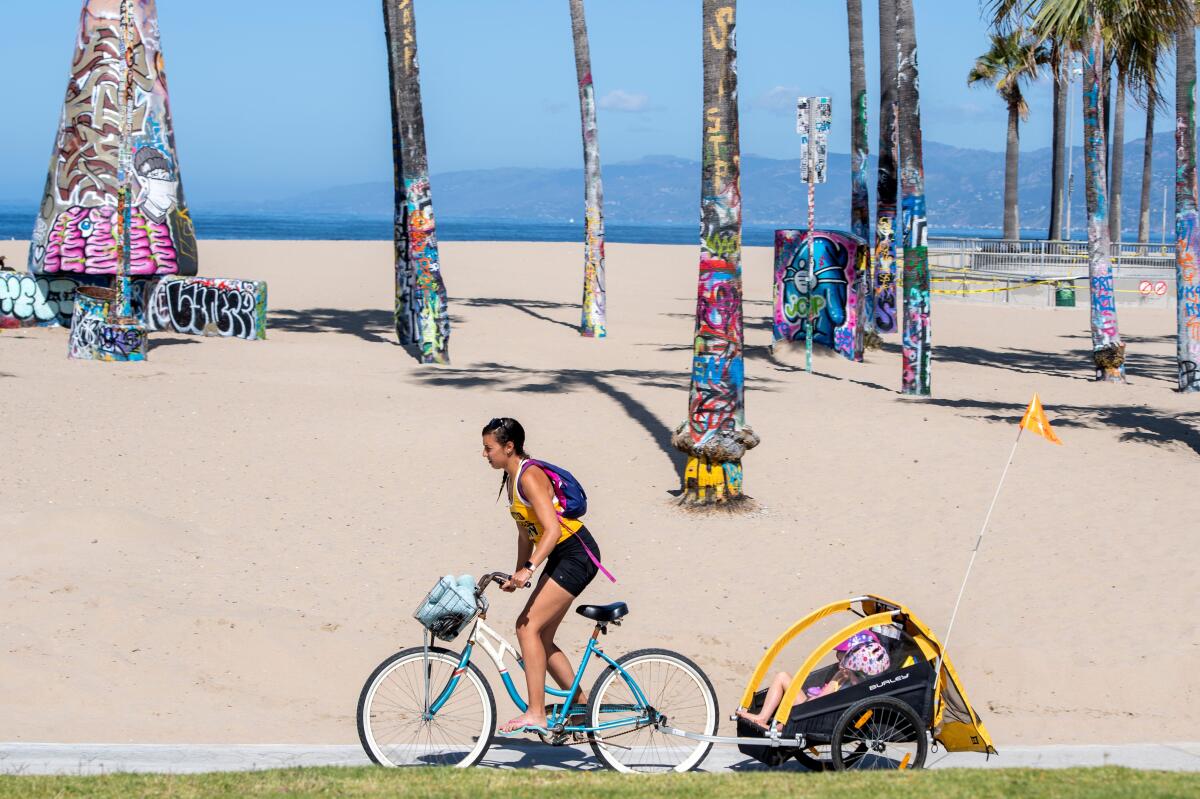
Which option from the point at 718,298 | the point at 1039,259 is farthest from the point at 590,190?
the point at 1039,259

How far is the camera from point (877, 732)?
21.0 ft

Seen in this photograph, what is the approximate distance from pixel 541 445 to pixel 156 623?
6.07 m

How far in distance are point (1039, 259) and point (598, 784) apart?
121 feet

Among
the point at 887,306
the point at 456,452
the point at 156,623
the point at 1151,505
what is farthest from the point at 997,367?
the point at 156,623

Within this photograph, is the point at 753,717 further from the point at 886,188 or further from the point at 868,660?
the point at 886,188

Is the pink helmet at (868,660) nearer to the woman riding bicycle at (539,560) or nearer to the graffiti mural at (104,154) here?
the woman riding bicycle at (539,560)

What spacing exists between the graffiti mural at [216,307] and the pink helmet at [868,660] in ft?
56.4

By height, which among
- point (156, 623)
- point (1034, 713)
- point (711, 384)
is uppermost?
point (711, 384)

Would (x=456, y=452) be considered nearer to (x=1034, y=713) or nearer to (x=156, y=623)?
(x=156, y=623)

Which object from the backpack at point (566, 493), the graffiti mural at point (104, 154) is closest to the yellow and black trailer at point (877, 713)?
the backpack at point (566, 493)

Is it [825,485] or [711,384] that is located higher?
[711,384]

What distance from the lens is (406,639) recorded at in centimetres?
934

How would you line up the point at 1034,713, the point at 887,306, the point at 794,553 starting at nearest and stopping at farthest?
the point at 1034,713
the point at 794,553
the point at 887,306

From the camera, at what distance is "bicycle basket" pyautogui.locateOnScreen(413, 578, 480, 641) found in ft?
20.2
